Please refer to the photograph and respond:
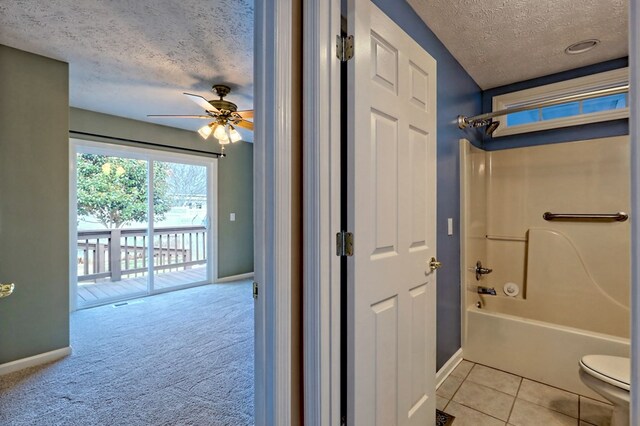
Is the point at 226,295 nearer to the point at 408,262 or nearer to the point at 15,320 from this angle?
the point at 15,320

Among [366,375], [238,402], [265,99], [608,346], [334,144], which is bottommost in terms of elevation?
[238,402]

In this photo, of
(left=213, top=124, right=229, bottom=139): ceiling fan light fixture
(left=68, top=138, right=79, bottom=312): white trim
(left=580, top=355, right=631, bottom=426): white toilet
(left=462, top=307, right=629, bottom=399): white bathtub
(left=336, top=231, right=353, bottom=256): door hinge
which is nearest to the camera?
(left=336, top=231, right=353, bottom=256): door hinge

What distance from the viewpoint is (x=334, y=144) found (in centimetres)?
111

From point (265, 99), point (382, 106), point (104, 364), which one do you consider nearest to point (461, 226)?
point (382, 106)

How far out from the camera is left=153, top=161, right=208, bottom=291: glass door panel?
14.7 ft

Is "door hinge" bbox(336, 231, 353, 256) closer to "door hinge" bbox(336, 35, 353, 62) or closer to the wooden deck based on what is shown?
"door hinge" bbox(336, 35, 353, 62)

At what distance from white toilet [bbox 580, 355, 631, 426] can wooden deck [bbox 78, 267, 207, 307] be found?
15.3 feet

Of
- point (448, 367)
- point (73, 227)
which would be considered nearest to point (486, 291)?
point (448, 367)

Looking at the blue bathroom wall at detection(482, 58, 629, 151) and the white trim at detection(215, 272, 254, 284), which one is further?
the white trim at detection(215, 272, 254, 284)

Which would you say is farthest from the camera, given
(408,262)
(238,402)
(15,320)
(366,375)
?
(15,320)

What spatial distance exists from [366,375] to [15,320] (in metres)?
2.76

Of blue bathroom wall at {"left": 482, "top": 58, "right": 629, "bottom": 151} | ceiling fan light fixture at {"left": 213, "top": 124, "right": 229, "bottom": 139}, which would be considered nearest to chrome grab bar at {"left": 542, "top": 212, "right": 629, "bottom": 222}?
blue bathroom wall at {"left": 482, "top": 58, "right": 629, "bottom": 151}

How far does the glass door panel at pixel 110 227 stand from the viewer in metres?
3.93

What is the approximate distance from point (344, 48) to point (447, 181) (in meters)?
1.41
